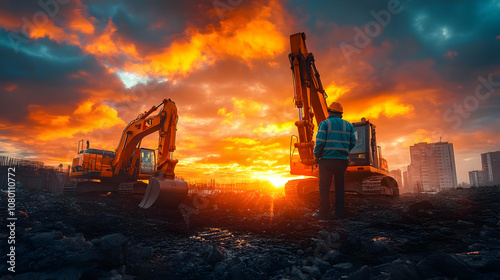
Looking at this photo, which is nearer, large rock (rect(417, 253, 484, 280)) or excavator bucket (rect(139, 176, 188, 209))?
large rock (rect(417, 253, 484, 280))

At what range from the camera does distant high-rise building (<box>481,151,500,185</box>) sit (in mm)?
68756

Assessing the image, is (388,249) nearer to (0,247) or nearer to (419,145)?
(0,247)

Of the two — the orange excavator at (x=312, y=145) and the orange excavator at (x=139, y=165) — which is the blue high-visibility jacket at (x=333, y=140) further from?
the orange excavator at (x=139, y=165)

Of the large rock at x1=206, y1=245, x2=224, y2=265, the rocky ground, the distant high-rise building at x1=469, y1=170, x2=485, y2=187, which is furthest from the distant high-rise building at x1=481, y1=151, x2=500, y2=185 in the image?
the large rock at x1=206, y1=245, x2=224, y2=265

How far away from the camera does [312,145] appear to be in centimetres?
774

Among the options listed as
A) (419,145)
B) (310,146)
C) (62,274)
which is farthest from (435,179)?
(62,274)

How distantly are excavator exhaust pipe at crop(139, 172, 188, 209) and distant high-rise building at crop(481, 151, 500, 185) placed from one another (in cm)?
8897

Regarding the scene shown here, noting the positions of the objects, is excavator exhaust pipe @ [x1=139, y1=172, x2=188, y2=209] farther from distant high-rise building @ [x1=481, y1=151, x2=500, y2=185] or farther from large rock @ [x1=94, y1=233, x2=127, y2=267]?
distant high-rise building @ [x1=481, y1=151, x2=500, y2=185]

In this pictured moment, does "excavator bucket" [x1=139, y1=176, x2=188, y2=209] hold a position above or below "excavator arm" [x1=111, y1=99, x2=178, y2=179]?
below

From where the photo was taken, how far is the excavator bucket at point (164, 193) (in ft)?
25.8

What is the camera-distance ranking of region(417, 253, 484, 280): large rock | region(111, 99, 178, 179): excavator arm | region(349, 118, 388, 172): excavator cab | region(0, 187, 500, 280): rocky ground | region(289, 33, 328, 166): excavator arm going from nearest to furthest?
region(417, 253, 484, 280): large rock → region(0, 187, 500, 280): rocky ground → region(289, 33, 328, 166): excavator arm → region(349, 118, 388, 172): excavator cab → region(111, 99, 178, 179): excavator arm

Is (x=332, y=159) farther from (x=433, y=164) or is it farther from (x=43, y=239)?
(x=433, y=164)

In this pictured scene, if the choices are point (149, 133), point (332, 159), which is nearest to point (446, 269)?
point (332, 159)

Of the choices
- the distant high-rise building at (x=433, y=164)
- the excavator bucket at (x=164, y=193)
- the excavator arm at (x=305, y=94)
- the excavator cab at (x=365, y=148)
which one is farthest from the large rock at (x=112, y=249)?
the distant high-rise building at (x=433, y=164)
